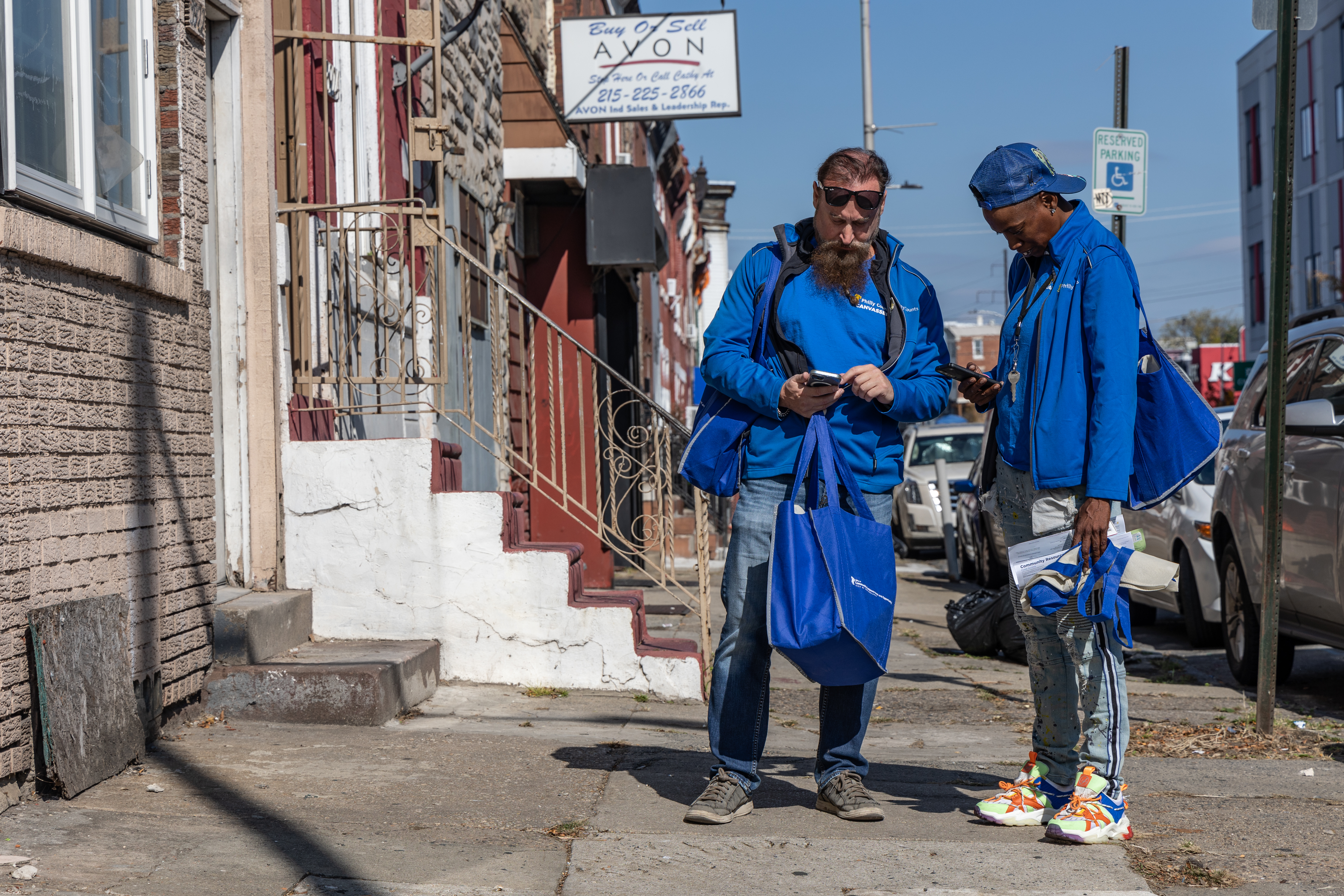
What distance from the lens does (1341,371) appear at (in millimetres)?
6730

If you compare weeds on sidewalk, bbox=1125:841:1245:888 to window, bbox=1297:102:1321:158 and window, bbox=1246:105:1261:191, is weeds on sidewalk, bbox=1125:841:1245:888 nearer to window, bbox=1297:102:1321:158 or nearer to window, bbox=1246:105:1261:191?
window, bbox=1297:102:1321:158

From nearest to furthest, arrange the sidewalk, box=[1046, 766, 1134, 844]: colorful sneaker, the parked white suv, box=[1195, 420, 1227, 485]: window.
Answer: the sidewalk
box=[1046, 766, 1134, 844]: colorful sneaker
box=[1195, 420, 1227, 485]: window
the parked white suv

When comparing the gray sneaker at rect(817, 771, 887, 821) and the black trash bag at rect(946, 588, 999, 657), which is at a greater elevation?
the gray sneaker at rect(817, 771, 887, 821)

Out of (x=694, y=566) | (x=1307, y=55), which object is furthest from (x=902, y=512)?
(x=1307, y=55)

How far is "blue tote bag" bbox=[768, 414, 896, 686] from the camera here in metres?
3.79

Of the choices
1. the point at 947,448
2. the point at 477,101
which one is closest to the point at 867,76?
the point at 947,448

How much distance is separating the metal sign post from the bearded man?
2132mm

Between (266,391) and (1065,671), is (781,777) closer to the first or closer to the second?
(1065,671)

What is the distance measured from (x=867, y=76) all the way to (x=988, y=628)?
22.4 metres

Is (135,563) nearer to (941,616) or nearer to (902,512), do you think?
(941,616)

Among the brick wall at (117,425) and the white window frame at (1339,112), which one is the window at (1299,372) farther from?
the white window frame at (1339,112)

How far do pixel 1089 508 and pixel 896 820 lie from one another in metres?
1.11

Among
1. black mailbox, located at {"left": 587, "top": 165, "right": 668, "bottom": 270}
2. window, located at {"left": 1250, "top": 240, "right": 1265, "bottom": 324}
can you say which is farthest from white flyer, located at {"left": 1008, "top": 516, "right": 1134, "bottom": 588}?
window, located at {"left": 1250, "top": 240, "right": 1265, "bottom": 324}

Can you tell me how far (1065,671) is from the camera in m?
3.97
